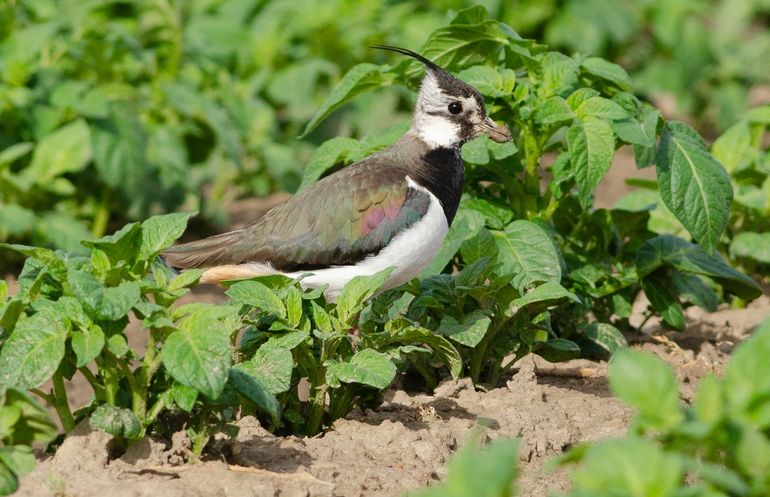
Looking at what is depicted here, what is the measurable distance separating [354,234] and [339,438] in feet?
4.53

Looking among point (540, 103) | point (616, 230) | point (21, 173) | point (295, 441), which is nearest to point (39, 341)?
point (295, 441)

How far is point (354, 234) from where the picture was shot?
5613 millimetres

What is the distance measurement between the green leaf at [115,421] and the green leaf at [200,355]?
226mm

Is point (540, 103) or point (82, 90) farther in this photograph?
point (82, 90)

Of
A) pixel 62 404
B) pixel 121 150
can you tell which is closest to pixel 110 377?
pixel 62 404

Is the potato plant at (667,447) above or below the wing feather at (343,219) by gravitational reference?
above

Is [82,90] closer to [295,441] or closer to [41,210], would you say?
[41,210]

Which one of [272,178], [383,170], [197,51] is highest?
[383,170]

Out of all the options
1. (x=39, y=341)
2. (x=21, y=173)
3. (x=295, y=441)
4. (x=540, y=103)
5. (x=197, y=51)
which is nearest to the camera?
(x=39, y=341)

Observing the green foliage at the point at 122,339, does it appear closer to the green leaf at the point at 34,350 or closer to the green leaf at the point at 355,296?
the green leaf at the point at 34,350

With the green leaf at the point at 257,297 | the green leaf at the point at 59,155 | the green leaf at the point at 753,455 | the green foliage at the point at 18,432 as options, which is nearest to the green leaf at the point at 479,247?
the green leaf at the point at 257,297

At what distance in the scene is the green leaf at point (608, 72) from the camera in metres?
5.50

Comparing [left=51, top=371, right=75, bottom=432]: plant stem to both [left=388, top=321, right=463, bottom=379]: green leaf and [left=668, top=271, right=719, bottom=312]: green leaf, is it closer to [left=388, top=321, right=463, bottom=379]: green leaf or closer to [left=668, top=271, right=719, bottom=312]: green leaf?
[left=388, top=321, right=463, bottom=379]: green leaf

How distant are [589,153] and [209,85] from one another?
4834mm
